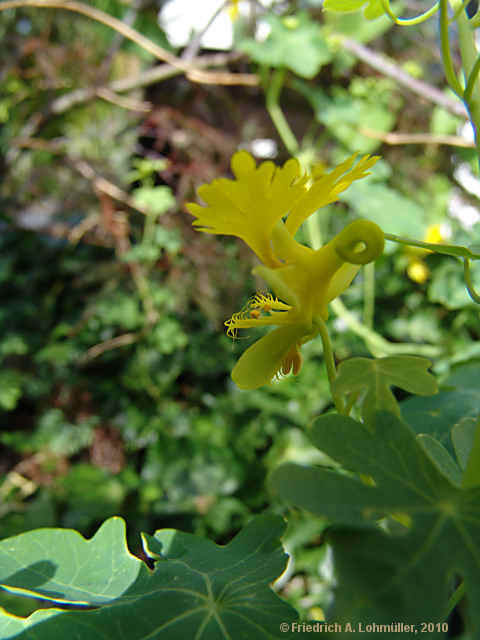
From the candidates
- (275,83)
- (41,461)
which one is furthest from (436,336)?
(41,461)

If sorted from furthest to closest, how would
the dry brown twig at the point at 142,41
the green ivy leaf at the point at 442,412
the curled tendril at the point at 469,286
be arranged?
the dry brown twig at the point at 142,41 → the green ivy leaf at the point at 442,412 → the curled tendril at the point at 469,286

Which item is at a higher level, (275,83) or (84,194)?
(275,83)

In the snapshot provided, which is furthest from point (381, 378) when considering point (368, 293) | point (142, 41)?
point (142, 41)

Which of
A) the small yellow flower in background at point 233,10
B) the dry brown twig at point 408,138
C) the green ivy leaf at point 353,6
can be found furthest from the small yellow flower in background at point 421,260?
the green ivy leaf at point 353,6

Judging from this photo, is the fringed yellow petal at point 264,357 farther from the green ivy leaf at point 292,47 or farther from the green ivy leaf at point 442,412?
the green ivy leaf at point 292,47

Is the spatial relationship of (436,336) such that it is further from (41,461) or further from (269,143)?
(41,461)

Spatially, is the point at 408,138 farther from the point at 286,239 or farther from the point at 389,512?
the point at 389,512
